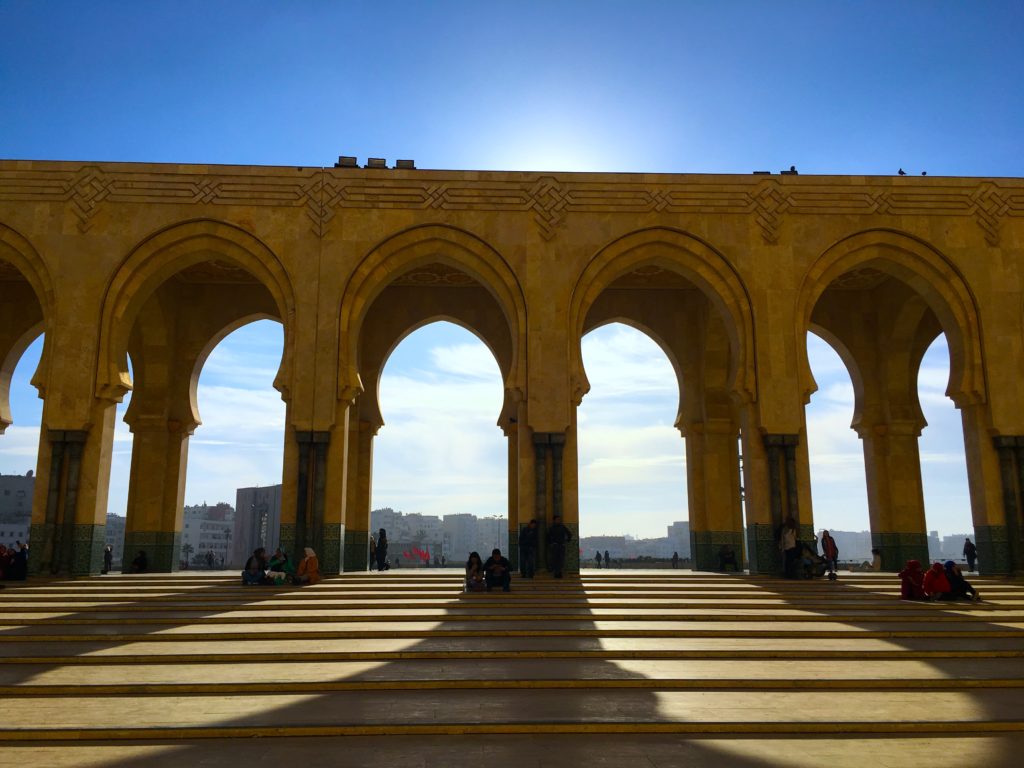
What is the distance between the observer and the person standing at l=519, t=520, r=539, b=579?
38.6 ft

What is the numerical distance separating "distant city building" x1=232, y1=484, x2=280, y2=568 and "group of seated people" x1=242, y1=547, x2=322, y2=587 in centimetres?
3190

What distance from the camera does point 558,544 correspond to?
38.3 feet

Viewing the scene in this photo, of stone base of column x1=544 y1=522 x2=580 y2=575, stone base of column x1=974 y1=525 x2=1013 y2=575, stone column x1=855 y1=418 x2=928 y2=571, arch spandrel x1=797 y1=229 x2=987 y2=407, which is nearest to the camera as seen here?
stone base of column x1=544 y1=522 x2=580 y2=575

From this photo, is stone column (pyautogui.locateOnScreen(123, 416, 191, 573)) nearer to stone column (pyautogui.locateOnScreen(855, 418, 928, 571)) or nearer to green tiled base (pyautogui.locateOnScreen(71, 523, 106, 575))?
green tiled base (pyautogui.locateOnScreen(71, 523, 106, 575))

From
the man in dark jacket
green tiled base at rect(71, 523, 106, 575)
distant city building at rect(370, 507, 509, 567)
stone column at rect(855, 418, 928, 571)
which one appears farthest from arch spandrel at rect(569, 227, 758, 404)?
distant city building at rect(370, 507, 509, 567)

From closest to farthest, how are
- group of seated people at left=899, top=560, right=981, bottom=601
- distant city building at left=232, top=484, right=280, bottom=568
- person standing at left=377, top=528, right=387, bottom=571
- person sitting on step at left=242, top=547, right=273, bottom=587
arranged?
1. group of seated people at left=899, top=560, right=981, bottom=601
2. person sitting on step at left=242, top=547, right=273, bottom=587
3. person standing at left=377, top=528, right=387, bottom=571
4. distant city building at left=232, top=484, right=280, bottom=568

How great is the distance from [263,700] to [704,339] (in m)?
12.2

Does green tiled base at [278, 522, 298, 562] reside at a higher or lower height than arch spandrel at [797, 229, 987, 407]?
lower

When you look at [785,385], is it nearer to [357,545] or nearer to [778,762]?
[357,545]

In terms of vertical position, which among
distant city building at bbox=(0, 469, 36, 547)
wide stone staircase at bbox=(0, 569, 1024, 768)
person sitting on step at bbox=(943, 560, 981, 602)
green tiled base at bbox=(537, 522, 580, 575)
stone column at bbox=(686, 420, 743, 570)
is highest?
distant city building at bbox=(0, 469, 36, 547)

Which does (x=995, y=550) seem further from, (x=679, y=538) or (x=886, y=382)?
(x=679, y=538)

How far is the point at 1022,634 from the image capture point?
24.8 ft

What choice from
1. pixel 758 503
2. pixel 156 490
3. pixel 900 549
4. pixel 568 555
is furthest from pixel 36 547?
pixel 900 549

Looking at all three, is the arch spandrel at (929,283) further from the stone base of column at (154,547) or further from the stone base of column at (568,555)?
the stone base of column at (154,547)
